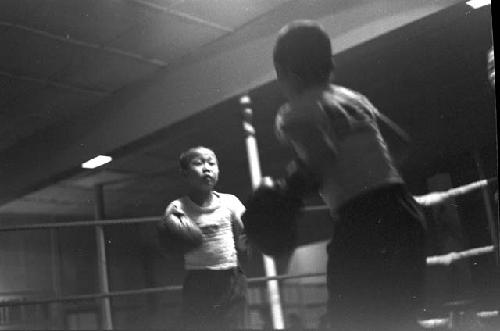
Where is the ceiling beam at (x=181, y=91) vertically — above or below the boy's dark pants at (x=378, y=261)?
above

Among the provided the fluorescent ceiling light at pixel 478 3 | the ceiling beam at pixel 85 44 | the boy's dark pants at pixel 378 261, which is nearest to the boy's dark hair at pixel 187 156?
the ceiling beam at pixel 85 44

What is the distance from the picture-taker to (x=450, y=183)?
0.68m

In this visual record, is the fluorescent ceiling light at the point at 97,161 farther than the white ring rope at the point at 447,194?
Yes

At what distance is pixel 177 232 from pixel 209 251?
75mm

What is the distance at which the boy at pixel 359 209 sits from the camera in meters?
0.44

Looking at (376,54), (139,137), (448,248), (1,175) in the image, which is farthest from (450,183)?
(1,175)

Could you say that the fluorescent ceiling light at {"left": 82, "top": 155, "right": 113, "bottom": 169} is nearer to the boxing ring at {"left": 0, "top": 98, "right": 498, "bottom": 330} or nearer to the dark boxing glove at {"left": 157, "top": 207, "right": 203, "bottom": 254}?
the boxing ring at {"left": 0, "top": 98, "right": 498, "bottom": 330}

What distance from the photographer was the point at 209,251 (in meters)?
0.66

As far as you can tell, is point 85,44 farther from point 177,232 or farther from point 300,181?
point 300,181

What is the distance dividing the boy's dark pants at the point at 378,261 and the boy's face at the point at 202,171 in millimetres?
205

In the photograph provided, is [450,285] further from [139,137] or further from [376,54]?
[139,137]

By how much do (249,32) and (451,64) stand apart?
0.31 meters

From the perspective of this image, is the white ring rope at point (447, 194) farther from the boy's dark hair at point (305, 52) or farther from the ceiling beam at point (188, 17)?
the ceiling beam at point (188, 17)

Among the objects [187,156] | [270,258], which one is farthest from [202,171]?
[270,258]
